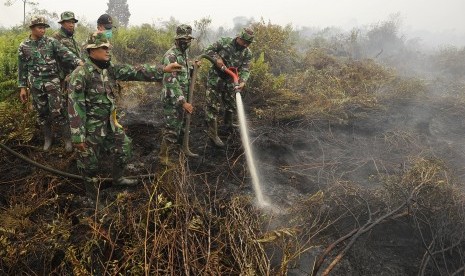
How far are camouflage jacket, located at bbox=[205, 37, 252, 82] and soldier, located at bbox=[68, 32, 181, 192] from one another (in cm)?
151

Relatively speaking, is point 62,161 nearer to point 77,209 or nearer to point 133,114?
point 77,209

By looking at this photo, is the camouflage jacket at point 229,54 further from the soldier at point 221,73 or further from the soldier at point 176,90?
the soldier at point 176,90

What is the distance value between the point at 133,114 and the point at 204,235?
405 centimetres

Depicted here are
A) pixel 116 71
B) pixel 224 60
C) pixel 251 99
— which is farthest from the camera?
pixel 251 99

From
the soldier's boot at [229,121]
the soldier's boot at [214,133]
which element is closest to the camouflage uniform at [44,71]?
the soldier's boot at [214,133]

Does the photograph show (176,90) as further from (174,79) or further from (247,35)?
(247,35)

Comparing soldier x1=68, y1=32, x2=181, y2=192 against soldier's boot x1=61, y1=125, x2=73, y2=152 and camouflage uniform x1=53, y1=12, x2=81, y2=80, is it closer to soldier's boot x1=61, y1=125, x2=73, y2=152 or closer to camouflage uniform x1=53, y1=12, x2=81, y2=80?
soldier's boot x1=61, y1=125, x2=73, y2=152

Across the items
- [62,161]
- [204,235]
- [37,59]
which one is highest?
[37,59]

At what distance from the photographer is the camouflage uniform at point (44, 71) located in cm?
448

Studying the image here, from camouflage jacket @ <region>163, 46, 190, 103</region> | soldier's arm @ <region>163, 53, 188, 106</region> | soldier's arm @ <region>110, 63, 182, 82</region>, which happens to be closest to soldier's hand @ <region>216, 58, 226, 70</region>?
camouflage jacket @ <region>163, 46, 190, 103</region>

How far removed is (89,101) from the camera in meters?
3.47

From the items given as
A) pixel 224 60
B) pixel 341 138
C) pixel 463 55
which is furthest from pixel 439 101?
pixel 463 55

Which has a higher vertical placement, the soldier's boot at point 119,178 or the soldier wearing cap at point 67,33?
the soldier wearing cap at point 67,33

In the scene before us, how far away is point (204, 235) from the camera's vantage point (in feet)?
9.29
